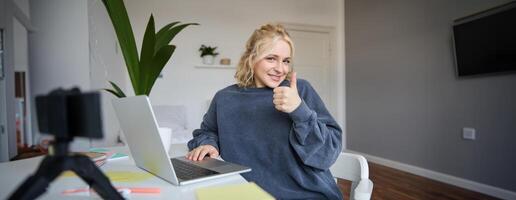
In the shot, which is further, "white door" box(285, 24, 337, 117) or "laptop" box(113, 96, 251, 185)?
"white door" box(285, 24, 337, 117)

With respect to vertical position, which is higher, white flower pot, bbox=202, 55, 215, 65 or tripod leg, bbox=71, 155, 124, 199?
white flower pot, bbox=202, 55, 215, 65

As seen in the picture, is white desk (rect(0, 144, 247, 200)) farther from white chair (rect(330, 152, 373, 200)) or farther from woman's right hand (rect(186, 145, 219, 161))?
white chair (rect(330, 152, 373, 200))

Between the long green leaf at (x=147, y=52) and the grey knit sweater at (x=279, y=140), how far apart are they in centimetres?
29

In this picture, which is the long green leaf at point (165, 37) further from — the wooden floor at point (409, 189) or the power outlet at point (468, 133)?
the power outlet at point (468, 133)

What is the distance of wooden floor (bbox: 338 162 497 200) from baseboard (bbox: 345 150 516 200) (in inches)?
2.5

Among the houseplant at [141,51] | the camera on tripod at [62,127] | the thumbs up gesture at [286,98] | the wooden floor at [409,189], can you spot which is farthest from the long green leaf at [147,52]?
the wooden floor at [409,189]

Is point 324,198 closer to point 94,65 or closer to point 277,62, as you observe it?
point 277,62

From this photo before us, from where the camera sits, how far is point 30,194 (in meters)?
0.36

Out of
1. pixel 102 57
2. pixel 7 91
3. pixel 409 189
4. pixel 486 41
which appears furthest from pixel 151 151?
pixel 486 41

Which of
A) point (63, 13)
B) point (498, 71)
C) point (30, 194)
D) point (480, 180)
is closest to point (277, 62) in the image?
point (30, 194)

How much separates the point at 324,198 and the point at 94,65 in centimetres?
185

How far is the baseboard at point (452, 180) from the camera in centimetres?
271

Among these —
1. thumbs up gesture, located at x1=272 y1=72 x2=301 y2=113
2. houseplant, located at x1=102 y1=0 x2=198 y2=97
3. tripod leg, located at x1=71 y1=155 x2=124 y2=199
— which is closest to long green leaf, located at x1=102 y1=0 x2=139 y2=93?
houseplant, located at x1=102 y1=0 x2=198 y2=97

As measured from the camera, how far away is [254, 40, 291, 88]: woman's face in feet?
3.73
